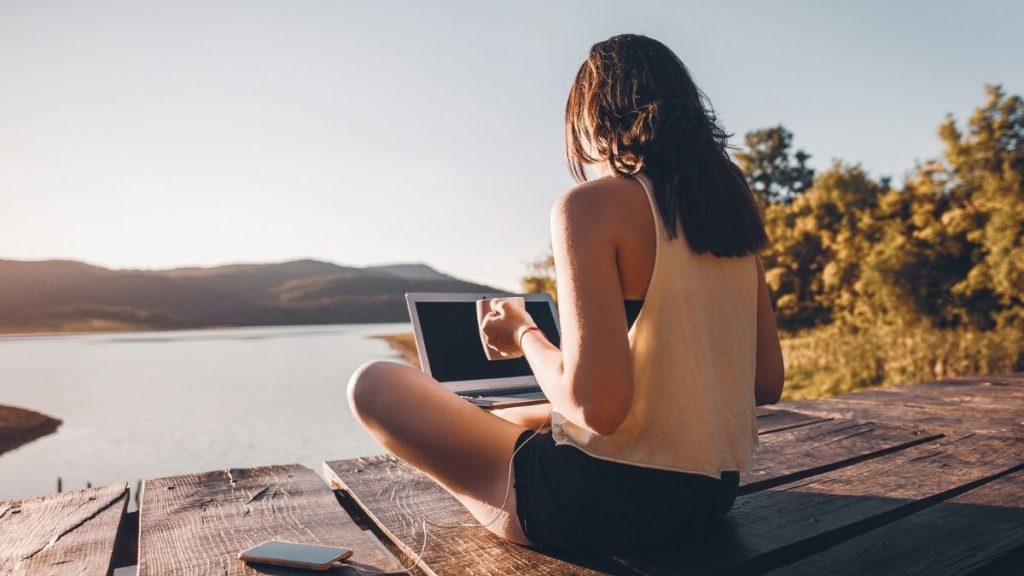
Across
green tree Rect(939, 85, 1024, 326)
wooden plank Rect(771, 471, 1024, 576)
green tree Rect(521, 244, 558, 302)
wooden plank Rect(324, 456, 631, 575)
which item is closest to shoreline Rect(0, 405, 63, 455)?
green tree Rect(521, 244, 558, 302)

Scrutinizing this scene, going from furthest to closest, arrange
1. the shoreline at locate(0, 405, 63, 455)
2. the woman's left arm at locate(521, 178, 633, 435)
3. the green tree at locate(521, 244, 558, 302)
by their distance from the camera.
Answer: the shoreline at locate(0, 405, 63, 455), the green tree at locate(521, 244, 558, 302), the woman's left arm at locate(521, 178, 633, 435)

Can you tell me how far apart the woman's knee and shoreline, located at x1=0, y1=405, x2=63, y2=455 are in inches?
943

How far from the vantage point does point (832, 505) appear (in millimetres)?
1610

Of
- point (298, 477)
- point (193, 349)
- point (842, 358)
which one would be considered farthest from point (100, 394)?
point (298, 477)

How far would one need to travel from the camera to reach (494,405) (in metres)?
2.04

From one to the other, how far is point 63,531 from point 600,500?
4.04 ft

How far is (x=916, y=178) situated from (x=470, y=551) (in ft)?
57.3

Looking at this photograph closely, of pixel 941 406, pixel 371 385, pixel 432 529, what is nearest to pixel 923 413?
pixel 941 406

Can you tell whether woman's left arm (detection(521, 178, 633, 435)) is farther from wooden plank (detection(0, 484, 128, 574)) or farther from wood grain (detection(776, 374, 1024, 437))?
wood grain (detection(776, 374, 1024, 437))

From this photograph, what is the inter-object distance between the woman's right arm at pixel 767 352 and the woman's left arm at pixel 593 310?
51 cm

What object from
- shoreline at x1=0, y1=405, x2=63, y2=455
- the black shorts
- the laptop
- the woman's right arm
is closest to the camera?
the black shorts

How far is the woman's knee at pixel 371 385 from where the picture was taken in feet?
4.69

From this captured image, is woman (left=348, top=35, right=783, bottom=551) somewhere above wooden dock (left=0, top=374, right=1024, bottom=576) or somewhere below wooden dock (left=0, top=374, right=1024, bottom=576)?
above

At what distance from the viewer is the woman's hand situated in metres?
1.41
